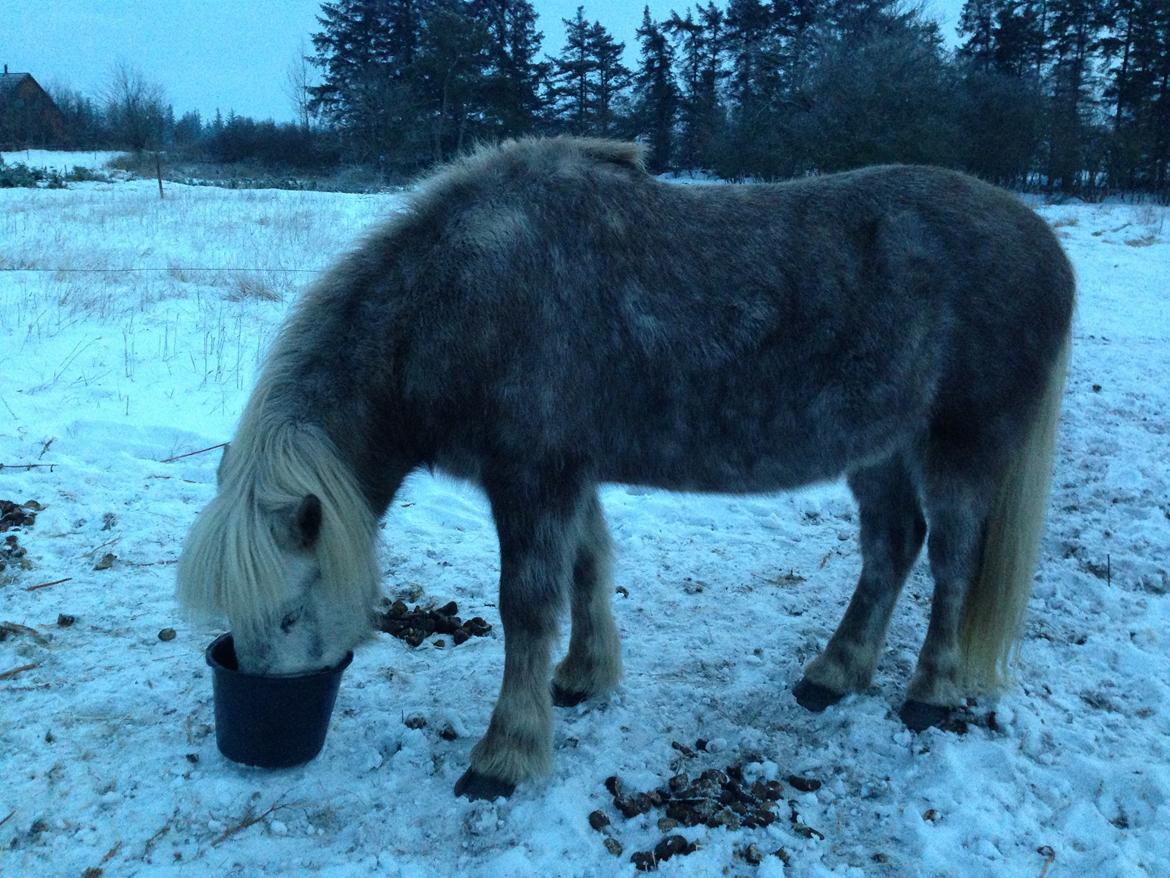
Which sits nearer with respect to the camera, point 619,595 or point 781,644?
point 781,644

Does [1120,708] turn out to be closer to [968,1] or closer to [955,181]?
[955,181]

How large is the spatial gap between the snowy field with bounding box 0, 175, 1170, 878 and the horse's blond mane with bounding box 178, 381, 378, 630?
0.24 metres

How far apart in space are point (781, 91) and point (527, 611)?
25.5 m

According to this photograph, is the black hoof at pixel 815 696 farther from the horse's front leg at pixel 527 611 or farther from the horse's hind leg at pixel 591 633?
the horse's front leg at pixel 527 611

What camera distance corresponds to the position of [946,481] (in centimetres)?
300

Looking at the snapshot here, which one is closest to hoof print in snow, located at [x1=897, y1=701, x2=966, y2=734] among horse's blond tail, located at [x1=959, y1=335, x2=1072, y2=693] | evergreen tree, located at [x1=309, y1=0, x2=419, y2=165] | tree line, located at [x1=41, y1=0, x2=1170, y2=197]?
horse's blond tail, located at [x1=959, y1=335, x2=1072, y2=693]

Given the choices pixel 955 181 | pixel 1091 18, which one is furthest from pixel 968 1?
pixel 955 181

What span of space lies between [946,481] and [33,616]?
13.2 feet

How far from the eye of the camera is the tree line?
19125 millimetres

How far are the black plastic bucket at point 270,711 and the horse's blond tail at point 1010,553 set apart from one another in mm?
2446

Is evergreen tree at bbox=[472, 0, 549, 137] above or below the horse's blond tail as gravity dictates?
above

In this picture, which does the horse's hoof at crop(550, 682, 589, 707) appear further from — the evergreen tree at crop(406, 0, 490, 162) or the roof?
the roof

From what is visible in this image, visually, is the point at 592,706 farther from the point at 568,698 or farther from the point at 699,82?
the point at 699,82

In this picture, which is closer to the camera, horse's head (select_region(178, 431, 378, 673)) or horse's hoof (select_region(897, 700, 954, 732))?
horse's head (select_region(178, 431, 378, 673))
